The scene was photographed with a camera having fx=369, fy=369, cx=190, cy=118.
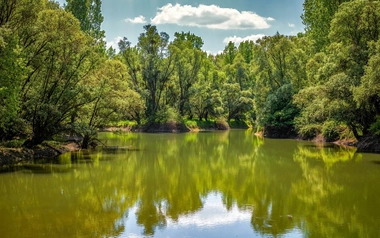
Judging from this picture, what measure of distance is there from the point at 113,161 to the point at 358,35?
21.0 metres

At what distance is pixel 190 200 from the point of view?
1197 cm

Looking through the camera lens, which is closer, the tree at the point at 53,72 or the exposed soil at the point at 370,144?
the tree at the point at 53,72

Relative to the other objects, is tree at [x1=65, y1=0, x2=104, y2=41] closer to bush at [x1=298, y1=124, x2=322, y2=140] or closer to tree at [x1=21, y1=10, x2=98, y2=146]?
tree at [x1=21, y1=10, x2=98, y2=146]

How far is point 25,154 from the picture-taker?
21766mm

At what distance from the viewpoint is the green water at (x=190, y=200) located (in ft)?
29.2

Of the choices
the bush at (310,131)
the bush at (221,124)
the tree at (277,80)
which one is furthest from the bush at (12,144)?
the bush at (221,124)

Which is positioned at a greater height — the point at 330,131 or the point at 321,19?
the point at 321,19

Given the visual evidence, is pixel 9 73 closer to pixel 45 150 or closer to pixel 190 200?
pixel 45 150

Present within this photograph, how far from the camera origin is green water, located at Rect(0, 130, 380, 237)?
8.90 meters

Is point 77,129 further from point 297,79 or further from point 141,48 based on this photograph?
point 141,48

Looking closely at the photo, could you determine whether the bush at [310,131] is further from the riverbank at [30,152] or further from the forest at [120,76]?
the riverbank at [30,152]

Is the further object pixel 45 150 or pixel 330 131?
pixel 330 131

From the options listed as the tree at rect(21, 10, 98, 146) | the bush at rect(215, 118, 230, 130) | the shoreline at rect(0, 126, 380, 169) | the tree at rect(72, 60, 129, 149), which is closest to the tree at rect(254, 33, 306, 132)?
the shoreline at rect(0, 126, 380, 169)

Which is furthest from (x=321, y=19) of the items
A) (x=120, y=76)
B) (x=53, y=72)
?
(x=53, y=72)
